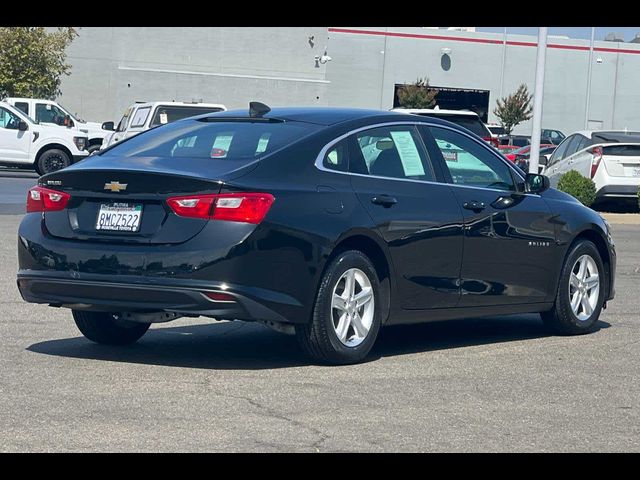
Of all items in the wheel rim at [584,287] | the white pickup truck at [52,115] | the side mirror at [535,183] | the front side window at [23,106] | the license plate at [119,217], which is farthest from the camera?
the front side window at [23,106]

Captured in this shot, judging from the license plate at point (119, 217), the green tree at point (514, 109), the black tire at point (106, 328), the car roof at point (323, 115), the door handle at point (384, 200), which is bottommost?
the black tire at point (106, 328)

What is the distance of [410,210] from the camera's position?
8.08 meters

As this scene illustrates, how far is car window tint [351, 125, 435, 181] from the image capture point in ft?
26.5

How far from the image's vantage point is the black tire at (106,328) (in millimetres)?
8266

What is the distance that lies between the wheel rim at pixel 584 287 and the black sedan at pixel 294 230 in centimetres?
39

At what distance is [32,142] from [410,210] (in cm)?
2532

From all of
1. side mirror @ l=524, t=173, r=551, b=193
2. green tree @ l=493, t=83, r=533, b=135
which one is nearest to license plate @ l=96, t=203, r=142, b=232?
side mirror @ l=524, t=173, r=551, b=193

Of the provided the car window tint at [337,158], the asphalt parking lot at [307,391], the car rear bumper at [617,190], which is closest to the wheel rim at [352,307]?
the asphalt parking lot at [307,391]

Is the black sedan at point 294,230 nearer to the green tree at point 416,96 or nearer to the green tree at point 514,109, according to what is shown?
the green tree at point 416,96

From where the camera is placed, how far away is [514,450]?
561cm

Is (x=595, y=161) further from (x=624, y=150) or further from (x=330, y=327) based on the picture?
(x=330, y=327)

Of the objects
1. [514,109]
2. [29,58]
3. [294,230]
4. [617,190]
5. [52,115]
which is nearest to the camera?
[294,230]

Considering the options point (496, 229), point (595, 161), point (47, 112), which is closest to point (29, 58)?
point (47, 112)
